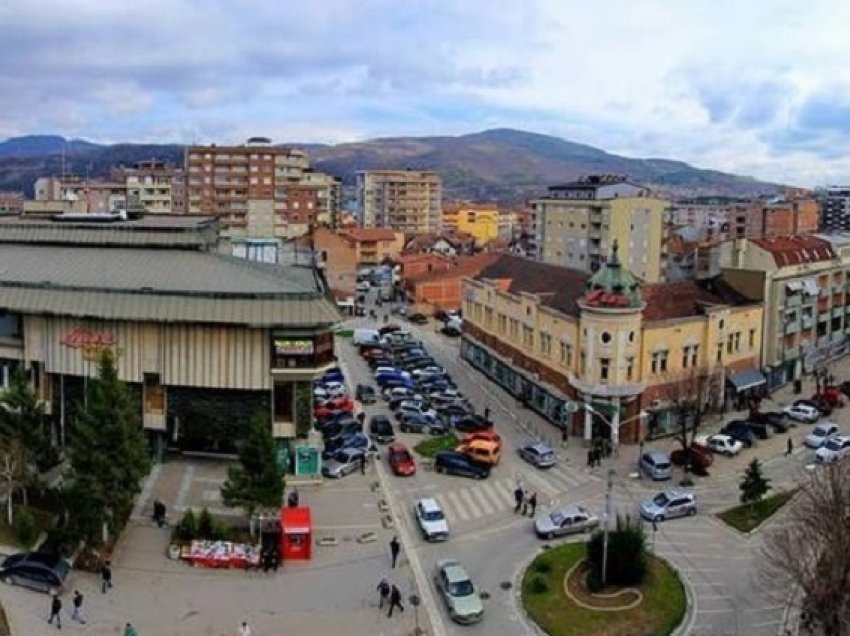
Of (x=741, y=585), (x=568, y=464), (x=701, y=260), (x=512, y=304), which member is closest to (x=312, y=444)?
(x=568, y=464)

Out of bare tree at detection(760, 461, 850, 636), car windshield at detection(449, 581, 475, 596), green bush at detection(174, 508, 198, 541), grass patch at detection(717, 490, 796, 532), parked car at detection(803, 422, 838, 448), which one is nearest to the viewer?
Result: bare tree at detection(760, 461, 850, 636)

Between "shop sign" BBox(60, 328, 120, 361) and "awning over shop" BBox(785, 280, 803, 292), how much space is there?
4818cm

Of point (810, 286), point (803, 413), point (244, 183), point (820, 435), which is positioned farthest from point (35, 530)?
point (244, 183)

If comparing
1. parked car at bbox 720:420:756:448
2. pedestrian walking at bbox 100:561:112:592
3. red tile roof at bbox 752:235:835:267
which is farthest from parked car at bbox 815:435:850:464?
pedestrian walking at bbox 100:561:112:592

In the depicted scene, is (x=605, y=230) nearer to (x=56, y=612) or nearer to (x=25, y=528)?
(x=25, y=528)

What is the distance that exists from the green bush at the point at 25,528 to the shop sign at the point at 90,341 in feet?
32.6

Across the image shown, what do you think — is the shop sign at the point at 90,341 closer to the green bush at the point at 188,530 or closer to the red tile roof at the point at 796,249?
the green bush at the point at 188,530

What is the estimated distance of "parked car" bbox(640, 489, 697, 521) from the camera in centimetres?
4472

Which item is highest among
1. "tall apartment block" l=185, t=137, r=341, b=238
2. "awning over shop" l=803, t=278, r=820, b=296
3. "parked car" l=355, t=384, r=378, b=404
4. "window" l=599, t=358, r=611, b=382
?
"tall apartment block" l=185, t=137, r=341, b=238

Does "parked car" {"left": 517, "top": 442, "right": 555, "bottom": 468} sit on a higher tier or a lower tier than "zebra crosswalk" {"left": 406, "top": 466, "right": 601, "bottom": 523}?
higher

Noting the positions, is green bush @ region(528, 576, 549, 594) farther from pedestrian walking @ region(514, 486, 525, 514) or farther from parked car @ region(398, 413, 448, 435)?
parked car @ region(398, 413, 448, 435)

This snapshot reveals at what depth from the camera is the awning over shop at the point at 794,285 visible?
70688 mm

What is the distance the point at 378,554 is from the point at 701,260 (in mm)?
55188

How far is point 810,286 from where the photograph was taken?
239 feet
